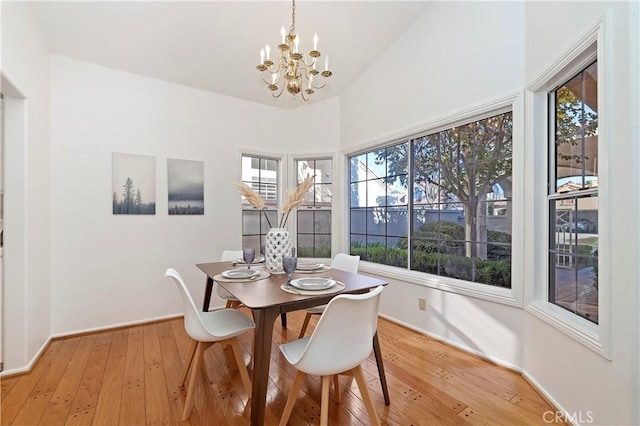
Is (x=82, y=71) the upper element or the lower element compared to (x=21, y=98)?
upper

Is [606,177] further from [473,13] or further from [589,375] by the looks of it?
[473,13]

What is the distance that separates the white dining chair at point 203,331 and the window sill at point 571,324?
1926 mm

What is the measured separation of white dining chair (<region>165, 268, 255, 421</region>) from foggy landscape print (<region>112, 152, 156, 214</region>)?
5.75 feet

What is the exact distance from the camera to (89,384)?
2.02 meters

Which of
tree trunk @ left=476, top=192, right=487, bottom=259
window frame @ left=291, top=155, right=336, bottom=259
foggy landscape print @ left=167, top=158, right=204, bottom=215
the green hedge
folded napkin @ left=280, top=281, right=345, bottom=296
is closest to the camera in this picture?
folded napkin @ left=280, top=281, right=345, bottom=296

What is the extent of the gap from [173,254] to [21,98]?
6.18 ft

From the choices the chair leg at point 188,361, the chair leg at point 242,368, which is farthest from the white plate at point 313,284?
the chair leg at point 188,361

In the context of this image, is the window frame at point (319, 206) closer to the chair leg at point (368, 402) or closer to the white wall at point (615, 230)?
the chair leg at point (368, 402)

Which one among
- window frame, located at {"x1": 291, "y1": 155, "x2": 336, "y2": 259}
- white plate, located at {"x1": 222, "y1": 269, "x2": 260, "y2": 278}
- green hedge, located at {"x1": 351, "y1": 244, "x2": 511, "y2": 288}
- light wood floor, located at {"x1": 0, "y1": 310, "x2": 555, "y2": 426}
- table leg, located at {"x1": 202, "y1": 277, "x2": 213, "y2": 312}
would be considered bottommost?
light wood floor, located at {"x1": 0, "y1": 310, "x2": 555, "y2": 426}

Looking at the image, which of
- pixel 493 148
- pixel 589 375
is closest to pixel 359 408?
pixel 589 375

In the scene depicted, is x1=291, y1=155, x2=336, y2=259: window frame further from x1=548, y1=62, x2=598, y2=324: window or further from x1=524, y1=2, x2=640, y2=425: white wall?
x1=524, y1=2, x2=640, y2=425: white wall

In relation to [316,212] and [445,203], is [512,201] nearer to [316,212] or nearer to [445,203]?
[445,203]

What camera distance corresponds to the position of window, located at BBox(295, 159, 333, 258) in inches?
162

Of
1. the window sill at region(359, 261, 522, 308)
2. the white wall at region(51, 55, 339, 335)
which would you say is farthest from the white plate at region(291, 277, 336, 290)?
the white wall at region(51, 55, 339, 335)
